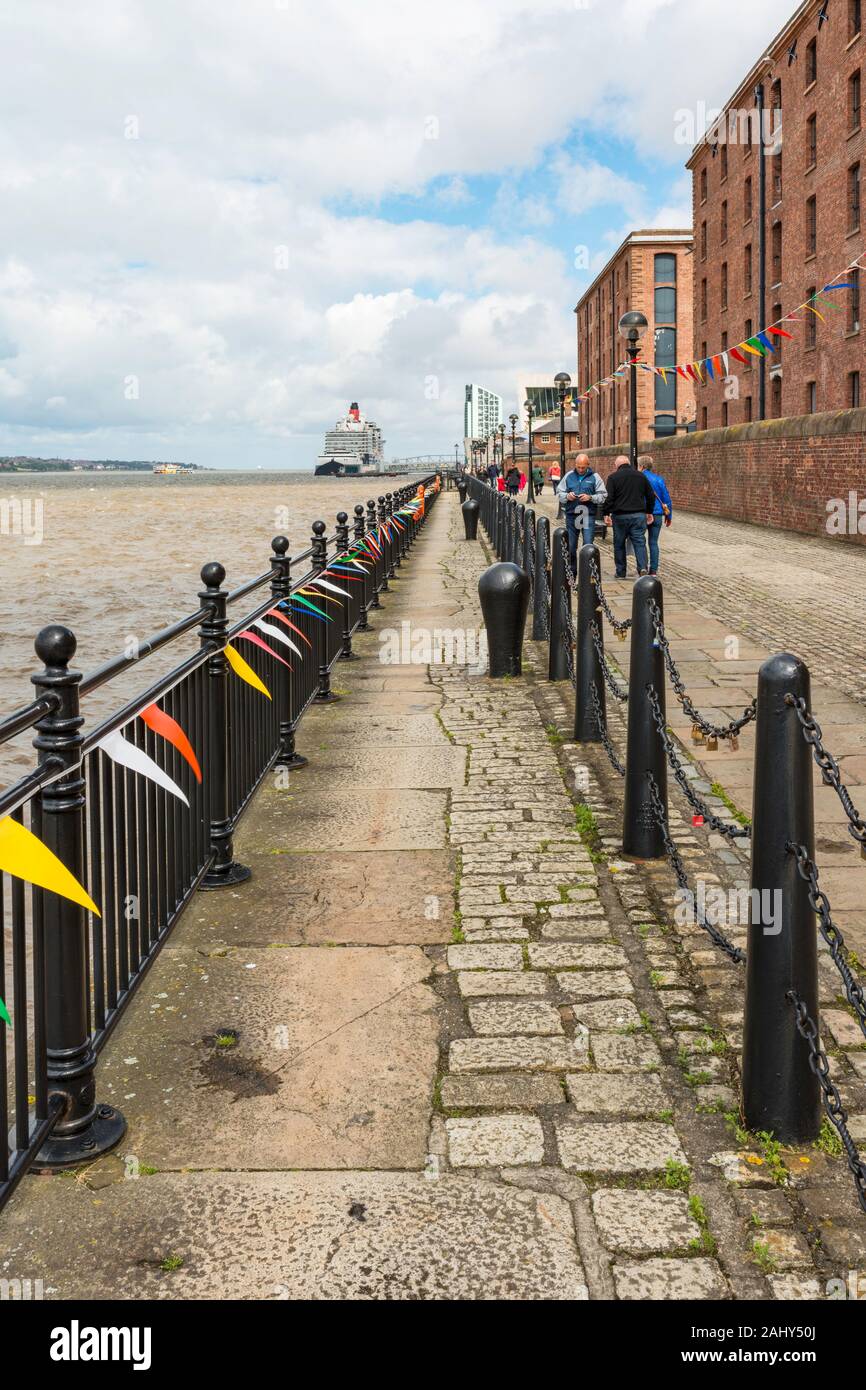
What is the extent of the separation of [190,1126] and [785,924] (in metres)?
1.66

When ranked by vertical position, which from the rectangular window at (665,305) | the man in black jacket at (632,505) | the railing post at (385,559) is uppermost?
the rectangular window at (665,305)

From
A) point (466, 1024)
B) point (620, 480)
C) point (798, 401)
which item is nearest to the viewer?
point (466, 1024)

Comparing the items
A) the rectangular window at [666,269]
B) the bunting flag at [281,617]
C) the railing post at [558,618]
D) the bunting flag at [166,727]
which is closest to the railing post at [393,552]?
the railing post at [558,618]

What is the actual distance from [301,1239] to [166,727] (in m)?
1.86

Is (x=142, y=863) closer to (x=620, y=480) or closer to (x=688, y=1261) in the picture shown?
(x=688, y=1261)

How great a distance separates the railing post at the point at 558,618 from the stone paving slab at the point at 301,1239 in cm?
709

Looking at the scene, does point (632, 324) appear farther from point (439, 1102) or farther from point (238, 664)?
point (439, 1102)

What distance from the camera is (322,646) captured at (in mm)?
9195

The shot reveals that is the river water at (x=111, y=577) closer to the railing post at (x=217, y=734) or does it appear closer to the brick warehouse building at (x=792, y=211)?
the railing post at (x=217, y=734)

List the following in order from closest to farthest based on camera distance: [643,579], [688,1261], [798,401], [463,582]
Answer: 1. [688,1261]
2. [643,579]
3. [463,582]
4. [798,401]

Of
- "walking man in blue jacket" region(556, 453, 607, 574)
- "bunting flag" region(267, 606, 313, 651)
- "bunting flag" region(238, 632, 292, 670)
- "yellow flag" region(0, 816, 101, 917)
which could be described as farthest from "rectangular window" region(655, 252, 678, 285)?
"yellow flag" region(0, 816, 101, 917)

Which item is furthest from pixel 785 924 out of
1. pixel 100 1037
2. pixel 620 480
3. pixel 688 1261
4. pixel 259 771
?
pixel 620 480

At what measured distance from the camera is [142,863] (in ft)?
13.2

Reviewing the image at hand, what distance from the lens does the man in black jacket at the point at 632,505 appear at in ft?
50.3
